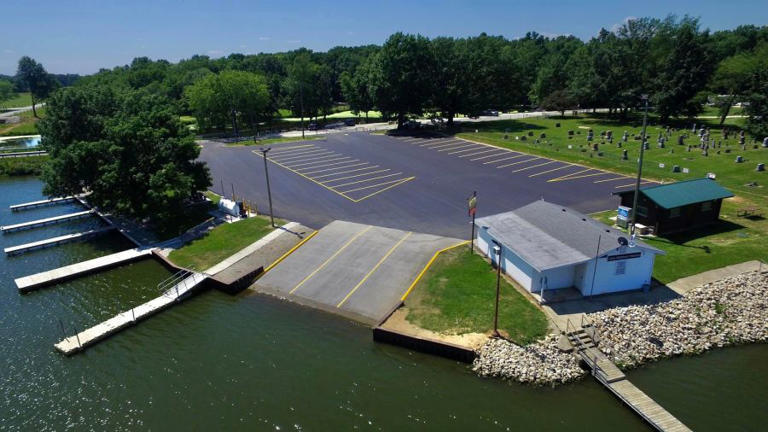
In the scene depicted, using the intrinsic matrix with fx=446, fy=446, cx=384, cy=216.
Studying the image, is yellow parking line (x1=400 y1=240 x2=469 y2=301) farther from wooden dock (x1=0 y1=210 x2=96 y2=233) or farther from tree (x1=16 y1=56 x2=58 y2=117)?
tree (x1=16 y1=56 x2=58 y2=117)

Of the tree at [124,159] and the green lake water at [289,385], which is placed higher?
the tree at [124,159]

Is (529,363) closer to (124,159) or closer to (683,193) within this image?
(683,193)

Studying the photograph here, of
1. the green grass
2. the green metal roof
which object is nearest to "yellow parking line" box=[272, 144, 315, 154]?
the green metal roof

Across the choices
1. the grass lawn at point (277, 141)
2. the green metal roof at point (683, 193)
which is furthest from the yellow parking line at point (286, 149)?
the green metal roof at point (683, 193)

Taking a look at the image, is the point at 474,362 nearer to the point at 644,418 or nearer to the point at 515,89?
the point at 644,418

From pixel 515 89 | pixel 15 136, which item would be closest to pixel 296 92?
pixel 515 89

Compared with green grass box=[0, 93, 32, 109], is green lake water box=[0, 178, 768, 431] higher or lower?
lower

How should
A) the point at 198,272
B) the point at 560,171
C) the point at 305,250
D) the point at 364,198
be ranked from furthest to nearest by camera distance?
the point at 560,171 → the point at 364,198 → the point at 305,250 → the point at 198,272

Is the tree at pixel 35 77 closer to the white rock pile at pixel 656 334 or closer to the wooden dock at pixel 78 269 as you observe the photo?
the wooden dock at pixel 78 269
